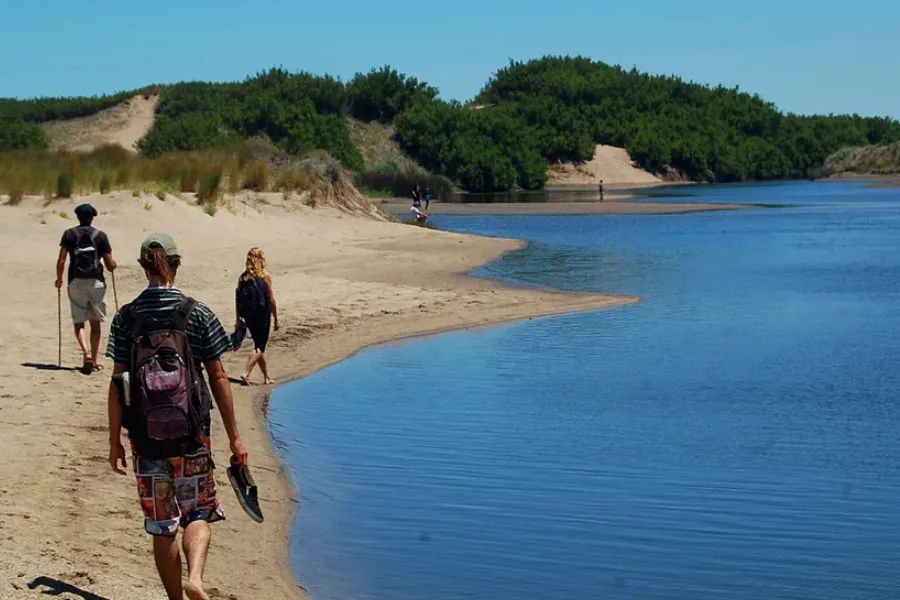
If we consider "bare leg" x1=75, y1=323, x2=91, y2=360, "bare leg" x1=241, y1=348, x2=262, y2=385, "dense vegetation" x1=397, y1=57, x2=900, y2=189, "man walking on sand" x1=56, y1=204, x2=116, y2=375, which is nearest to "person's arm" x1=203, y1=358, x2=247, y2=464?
"man walking on sand" x1=56, y1=204, x2=116, y2=375

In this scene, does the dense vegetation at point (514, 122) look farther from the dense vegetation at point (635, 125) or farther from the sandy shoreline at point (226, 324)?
the sandy shoreline at point (226, 324)

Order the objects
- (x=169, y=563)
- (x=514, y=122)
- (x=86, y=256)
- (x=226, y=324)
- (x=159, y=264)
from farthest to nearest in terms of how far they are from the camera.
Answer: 1. (x=514, y=122)
2. (x=226, y=324)
3. (x=86, y=256)
4. (x=169, y=563)
5. (x=159, y=264)

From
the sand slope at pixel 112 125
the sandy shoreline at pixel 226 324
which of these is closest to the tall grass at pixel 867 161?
the sand slope at pixel 112 125

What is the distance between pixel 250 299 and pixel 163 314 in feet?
24.9

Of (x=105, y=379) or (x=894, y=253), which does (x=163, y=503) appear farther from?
(x=894, y=253)

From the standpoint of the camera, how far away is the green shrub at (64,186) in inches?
1053

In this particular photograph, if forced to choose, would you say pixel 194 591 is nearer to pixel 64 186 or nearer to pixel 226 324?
pixel 226 324

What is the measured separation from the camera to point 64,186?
2686 centimetres

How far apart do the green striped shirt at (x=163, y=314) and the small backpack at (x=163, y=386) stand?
0.03 meters

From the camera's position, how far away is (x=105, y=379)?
12.7m

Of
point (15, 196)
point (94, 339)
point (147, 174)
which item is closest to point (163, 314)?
point (94, 339)

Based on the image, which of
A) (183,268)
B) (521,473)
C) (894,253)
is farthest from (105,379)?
(894,253)

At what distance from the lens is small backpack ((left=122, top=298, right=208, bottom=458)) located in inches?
230

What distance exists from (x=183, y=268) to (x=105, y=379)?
8303 millimetres
